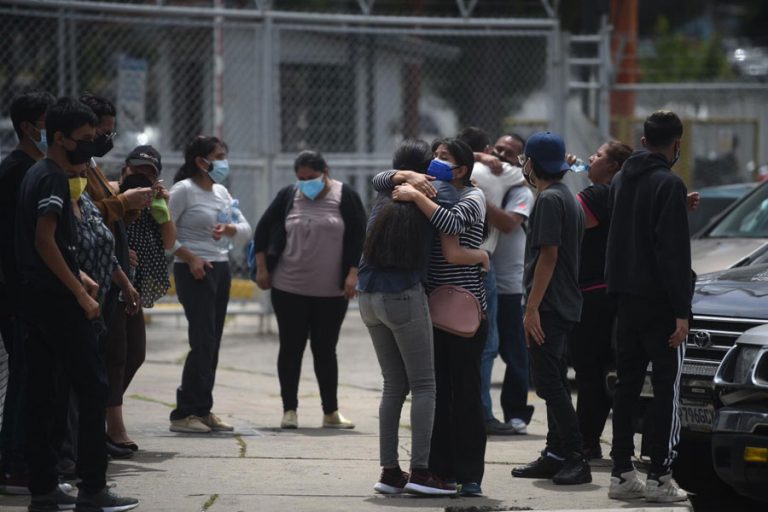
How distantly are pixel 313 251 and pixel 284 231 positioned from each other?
27cm

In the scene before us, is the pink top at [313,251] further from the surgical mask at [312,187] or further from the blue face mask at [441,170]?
the blue face mask at [441,170]

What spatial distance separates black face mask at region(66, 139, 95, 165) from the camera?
5.91 metres

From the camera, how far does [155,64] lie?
17797 mm

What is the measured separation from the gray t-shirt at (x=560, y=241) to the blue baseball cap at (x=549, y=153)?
→ 101 millimetres

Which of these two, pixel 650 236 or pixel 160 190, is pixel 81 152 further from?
pixel 650 236

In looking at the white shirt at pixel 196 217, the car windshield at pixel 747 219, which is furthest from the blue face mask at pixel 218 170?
the car windshield at pixel 747 219

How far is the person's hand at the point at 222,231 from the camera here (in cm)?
845

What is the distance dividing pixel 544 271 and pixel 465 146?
777mm

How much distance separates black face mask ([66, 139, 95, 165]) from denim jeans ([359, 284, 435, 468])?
1543mm

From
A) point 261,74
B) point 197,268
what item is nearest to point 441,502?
point 197,268

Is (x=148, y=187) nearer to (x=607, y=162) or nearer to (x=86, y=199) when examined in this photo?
(x=86, y=199)

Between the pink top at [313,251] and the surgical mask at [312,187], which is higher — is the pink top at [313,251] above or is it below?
below

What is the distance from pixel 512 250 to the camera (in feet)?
29.3

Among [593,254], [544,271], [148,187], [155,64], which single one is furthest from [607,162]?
[155,64]
